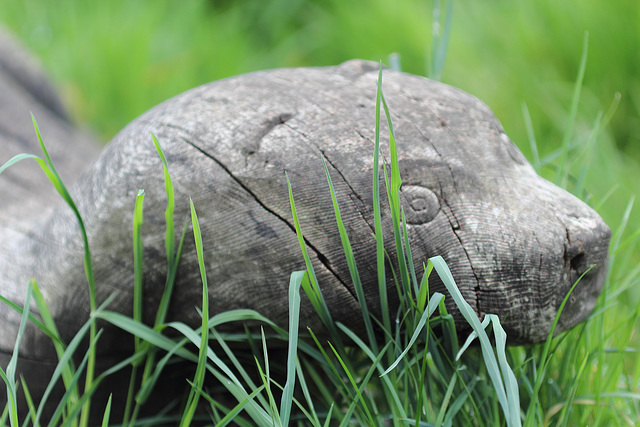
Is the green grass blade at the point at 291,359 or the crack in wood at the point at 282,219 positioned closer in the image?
the green grass blade at the point at 291,359

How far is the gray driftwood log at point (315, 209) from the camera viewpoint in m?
0.86

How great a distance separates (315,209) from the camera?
0.86 meters

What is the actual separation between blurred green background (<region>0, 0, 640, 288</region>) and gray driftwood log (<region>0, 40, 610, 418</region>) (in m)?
0.92

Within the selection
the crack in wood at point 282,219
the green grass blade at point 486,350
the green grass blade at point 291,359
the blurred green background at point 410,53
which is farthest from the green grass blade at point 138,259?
the blurred green background at point 410,53

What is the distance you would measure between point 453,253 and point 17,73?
190cm

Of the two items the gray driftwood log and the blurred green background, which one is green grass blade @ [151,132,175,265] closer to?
the gray driftwood log

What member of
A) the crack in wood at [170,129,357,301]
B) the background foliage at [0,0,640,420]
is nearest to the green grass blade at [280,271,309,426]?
the crack in wood at [170,129,357,301]

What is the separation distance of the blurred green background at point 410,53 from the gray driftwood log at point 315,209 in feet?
3.00

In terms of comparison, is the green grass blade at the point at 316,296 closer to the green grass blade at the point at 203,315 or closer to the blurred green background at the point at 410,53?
the green grass blade at the point at 203,315

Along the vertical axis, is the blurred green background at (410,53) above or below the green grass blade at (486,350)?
above

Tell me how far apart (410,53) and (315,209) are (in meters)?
2.35

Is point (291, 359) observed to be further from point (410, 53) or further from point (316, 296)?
point (410, 53)

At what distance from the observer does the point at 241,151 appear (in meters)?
0.89

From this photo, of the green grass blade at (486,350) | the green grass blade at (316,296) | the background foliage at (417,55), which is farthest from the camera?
the background foliage at (417,55)
